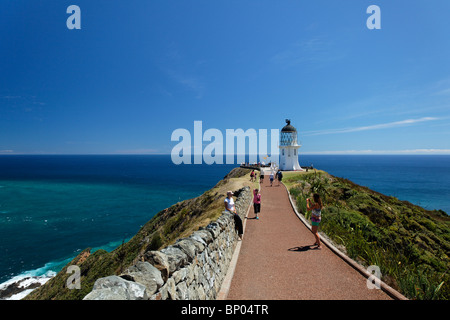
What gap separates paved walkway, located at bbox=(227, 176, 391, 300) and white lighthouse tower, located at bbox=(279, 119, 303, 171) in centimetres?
3184

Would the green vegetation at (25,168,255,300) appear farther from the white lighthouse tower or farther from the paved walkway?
the white lighthouse tower

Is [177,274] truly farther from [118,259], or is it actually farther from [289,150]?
[289,150]

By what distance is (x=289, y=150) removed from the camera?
4144 centimetres

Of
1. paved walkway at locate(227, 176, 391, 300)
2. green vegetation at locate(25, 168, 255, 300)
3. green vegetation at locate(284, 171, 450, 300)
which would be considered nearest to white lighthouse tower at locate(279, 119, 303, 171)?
green vegetation at locate(284, 171, 450, 300)

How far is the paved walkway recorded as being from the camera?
230 inches

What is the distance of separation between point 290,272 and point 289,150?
36461 millimetres

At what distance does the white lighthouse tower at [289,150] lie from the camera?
4138cm

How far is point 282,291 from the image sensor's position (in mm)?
5938

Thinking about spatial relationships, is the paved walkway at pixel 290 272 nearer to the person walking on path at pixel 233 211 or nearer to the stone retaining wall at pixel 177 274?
the person walking on path at pixel 233 211

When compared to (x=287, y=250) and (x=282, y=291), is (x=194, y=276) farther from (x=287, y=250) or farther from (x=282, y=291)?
(x=287, y=250)

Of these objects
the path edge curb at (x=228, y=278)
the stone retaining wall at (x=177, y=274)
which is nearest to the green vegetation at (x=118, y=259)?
the path edge curb at (x=228, y=278)

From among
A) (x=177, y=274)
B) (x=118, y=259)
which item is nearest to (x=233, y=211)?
(x=177, y=274)

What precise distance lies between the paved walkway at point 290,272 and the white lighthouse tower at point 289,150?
31.8 m
